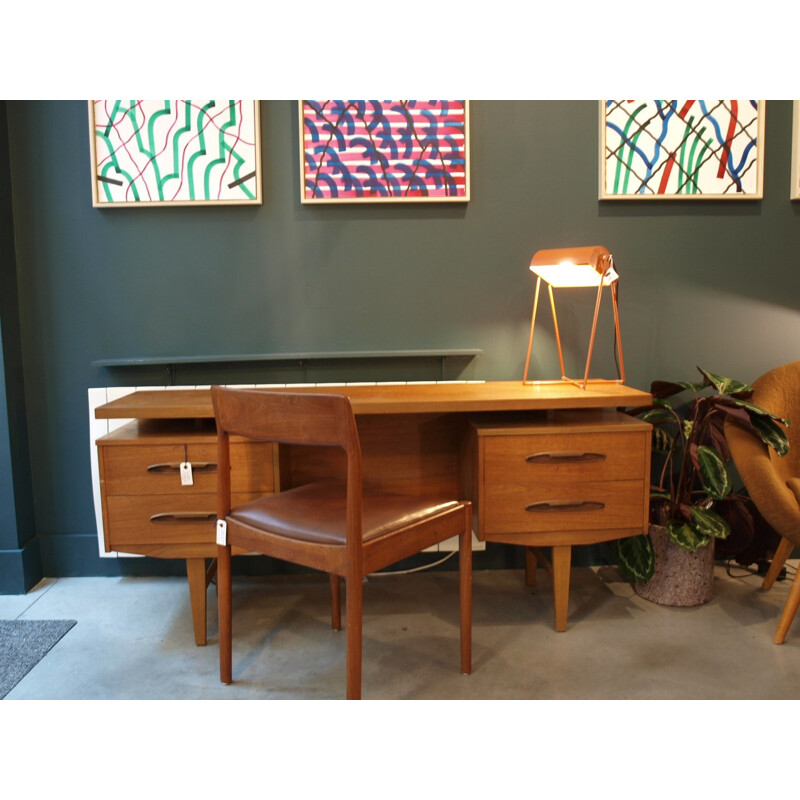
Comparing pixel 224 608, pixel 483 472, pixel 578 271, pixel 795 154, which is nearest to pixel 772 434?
pixel 578 271

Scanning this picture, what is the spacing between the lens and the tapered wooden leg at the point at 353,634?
1.55 m

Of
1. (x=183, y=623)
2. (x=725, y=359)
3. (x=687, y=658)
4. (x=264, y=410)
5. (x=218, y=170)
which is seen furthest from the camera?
(x=725, y=359)

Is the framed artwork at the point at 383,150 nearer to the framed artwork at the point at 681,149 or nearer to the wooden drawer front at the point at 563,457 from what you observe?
the framed artwork at the point at 681,149

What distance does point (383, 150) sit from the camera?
97.1 inches

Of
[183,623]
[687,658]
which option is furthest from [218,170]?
[687,658]

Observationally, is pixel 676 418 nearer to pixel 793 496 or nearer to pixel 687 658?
pixel 793 496

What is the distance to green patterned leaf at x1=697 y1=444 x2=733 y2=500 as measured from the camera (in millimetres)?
2191

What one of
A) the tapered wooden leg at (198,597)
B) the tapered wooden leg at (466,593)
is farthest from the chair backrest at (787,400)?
the tapered wooden leg at (198,597)

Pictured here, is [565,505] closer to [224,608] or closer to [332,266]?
[224,608]

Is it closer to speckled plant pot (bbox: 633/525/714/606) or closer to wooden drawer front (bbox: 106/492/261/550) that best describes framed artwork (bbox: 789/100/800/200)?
speckled plant pot (bbox: 633/525/714/606)

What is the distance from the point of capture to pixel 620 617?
7.35ft

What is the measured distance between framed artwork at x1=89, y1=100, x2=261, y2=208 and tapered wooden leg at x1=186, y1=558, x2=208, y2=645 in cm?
126

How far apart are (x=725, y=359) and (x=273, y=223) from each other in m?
1.76

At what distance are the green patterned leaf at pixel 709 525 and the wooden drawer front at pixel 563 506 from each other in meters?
0.26
